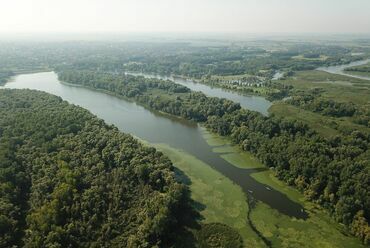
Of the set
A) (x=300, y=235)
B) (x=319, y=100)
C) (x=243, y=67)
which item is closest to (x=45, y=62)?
(x=243, y=67)

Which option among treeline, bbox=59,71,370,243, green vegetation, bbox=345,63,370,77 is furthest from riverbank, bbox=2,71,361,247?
green vegetation, bbox=345,63,370,77

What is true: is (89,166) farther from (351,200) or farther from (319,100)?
(319,100)

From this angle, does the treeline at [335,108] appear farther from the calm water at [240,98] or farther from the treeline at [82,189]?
the treeline at [82,189]

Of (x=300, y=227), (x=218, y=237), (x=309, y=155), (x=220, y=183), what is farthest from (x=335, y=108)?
(x=218, y=237)

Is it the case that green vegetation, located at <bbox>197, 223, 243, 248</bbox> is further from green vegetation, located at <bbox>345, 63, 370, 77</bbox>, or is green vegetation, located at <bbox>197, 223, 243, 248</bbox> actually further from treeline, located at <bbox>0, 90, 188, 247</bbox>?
green vegetation, located at <bbox>345, 63, 370, 77</bbox>

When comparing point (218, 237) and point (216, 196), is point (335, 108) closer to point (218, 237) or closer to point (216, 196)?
point (216, 196)

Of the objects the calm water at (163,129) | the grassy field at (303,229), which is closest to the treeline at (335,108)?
the calm water at (163,129)
